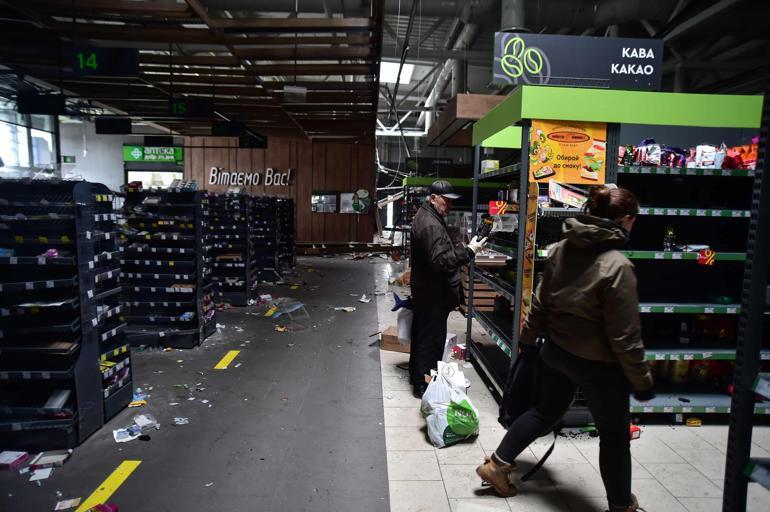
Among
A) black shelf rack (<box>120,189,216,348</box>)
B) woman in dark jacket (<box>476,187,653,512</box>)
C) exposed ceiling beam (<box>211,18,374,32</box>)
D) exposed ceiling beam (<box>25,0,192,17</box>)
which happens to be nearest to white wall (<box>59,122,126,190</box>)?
exposed ceiling beam (<box>25,0,192,17</box>)

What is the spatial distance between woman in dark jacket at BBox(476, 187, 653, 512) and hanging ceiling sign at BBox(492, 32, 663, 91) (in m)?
2.41

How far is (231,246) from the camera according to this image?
805cm

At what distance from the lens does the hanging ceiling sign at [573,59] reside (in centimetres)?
436

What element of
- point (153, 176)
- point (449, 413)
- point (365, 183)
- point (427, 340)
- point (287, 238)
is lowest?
point (449, 413)

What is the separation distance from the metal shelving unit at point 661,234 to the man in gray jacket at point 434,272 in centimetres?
48

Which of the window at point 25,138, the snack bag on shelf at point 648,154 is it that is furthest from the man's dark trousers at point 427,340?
the window at point 25,138

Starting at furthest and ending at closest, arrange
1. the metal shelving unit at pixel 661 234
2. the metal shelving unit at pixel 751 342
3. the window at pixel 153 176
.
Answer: the window at pixel 153 176
the metal shelving unit at pixel 661 234
the metal shelving unit at pixel 751 342

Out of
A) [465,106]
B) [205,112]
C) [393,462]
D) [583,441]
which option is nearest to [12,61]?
[205,112]

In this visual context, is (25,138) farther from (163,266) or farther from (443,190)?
(443,190)

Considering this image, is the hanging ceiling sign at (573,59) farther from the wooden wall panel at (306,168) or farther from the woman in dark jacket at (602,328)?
the wooden wall panel at (306,168)

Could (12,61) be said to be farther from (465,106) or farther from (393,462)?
(393,462)

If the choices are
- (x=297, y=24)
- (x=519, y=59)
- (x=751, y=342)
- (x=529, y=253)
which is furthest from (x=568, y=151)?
(x=297, y=24)

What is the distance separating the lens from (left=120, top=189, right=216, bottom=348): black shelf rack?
5.64 meters

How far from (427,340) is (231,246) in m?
5.14
